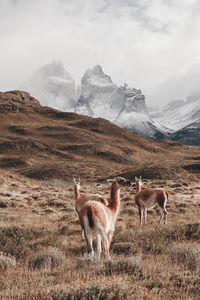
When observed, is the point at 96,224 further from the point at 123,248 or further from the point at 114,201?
the point at 123,248

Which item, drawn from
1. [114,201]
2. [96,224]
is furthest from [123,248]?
[96,224]

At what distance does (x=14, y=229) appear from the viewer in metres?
8.30

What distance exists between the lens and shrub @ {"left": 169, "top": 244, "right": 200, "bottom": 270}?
5059 millimetres

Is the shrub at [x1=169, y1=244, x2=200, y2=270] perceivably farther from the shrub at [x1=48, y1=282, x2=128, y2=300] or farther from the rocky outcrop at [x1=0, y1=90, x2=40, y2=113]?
the rocky outcrop at [x1=0, y1=90, x2=40, y2=113]

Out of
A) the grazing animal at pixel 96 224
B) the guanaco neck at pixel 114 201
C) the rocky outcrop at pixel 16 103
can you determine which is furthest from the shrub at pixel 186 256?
the rocky outcrop at pixel 16 103

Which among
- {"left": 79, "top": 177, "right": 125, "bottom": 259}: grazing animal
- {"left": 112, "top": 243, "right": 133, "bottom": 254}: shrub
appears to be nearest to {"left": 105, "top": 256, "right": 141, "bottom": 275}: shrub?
{"left": 79, "top": 177, "right": 125, "bottom": 259}: grazing animal

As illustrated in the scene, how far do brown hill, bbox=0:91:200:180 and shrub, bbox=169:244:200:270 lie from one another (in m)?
40.9

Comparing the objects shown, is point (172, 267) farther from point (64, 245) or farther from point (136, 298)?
point (64, 245)

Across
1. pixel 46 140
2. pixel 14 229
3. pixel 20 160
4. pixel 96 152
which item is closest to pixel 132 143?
pixel 96 152

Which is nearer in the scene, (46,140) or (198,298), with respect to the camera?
(198,298)

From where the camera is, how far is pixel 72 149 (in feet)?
272

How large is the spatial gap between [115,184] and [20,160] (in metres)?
62.5

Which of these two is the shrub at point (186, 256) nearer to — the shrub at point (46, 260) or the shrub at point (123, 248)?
the shrub at point (123, 248)

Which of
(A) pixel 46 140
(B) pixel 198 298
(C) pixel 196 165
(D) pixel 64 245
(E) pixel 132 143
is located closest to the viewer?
(B) pixel 198 298
